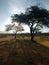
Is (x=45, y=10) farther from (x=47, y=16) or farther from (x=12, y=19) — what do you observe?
(x=12, y=19)

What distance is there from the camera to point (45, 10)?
43344mm

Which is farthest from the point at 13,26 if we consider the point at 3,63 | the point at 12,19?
the point at 3,63

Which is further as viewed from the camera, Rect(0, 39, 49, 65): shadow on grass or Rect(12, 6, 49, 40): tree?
Rect(12, 6, 49, 40): tree

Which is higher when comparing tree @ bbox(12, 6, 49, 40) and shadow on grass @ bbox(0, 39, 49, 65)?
tree @ bbox(12, 6, 49, 40)

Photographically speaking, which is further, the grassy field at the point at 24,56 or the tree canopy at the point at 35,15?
the tree canopy at the point at 35,15

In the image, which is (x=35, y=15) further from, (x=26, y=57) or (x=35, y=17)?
(x=26, y=57)

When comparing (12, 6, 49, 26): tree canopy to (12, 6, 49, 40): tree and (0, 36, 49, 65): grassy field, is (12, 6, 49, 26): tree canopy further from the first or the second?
(0, 36, 49, 65): grassy field

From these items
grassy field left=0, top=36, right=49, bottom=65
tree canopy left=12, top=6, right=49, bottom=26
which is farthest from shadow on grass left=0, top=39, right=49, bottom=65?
tree canopy left=12, top=6, right=49, bottom=26

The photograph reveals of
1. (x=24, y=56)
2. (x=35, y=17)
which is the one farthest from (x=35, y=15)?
(x=24, y=56)

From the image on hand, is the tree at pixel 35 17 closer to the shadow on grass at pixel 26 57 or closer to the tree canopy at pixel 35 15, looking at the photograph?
the tree canopy at pixel 35 15

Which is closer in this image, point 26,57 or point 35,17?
point 26,57

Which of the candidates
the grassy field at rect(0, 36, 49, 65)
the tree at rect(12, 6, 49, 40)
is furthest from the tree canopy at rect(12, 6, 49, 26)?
the grassy field at rect(0, 36, 49, 65)

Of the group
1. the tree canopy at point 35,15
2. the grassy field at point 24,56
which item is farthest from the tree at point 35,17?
the grassy field at point 24,56

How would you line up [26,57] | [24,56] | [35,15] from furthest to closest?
[35,15] → [24,56] → [26,57]
